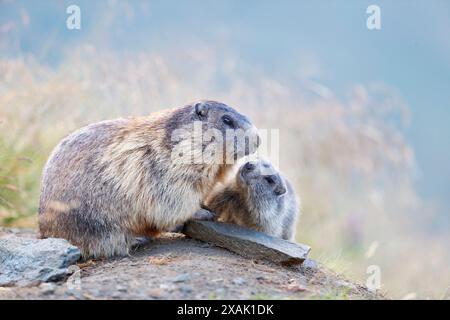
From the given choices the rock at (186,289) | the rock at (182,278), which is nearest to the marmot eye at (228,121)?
the rock at (182,278)

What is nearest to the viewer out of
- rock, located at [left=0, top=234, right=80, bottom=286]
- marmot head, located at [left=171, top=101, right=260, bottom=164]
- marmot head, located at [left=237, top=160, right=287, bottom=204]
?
rock, located at [left=0, top=234, right=80, bottom=286]

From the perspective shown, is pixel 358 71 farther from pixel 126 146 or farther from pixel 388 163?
pixel 126 146

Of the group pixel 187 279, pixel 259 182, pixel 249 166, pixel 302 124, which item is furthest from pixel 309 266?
pixel 302 124

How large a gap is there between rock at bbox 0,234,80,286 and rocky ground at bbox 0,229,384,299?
0.20ft

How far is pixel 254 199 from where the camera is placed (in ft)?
19.9

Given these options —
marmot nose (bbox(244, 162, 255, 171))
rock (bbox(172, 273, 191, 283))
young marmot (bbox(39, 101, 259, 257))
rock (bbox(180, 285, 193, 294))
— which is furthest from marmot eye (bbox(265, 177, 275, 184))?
rock (bbox(180, 285, 193, 294))

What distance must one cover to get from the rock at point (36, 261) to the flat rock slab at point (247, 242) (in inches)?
41.5

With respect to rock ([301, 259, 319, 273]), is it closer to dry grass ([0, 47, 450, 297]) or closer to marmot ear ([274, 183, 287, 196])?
marmot ear ([274, 183, 287, 196])

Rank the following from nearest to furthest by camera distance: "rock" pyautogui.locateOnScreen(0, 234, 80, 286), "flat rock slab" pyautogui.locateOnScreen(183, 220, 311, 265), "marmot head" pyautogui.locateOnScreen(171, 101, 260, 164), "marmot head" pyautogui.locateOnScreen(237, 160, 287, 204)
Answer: "rock" pyautogui.locateOnScreen(0, 234, 80, 286) → "flat rock slab" pyautogui.locateOnScreen(183, 220, 311, 265) → "marmot head" pyautogui.locateOnScreen(171, 101, 260, 164) → "marmot head" pyautogui.locateOnScreen(237, 160, 287, 204)

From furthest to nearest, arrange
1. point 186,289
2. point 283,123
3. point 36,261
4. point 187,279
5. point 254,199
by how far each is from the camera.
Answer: point 283,123 → point 254,199 → point 36,261 → point 187,279 → point 186,289

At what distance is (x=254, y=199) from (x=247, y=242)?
585 mm

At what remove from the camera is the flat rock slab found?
5535 mm

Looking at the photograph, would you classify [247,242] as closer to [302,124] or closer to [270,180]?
[270,180]

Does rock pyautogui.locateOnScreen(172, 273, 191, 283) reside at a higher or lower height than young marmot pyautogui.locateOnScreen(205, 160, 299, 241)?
lower
